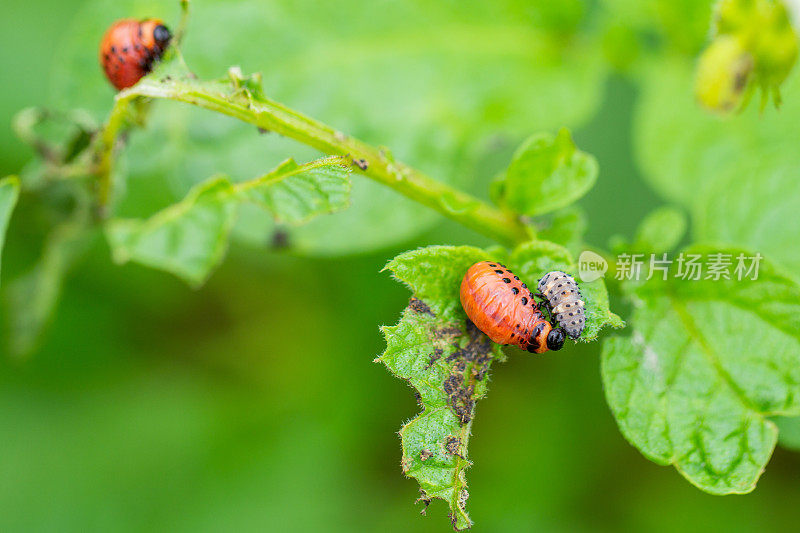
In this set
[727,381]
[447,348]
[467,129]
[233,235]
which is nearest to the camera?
[447,348]

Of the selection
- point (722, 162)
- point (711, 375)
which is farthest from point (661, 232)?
point (722, 162)

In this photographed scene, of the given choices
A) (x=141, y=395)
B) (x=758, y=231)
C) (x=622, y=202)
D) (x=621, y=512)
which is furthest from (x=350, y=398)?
(x=758, y=231)

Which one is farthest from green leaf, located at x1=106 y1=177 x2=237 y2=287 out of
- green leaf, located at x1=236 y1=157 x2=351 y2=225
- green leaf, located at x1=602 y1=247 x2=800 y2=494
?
green leaf, located at x1=602 y1=247 x2=800 y2=494

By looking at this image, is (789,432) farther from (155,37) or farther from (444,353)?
(155,37)

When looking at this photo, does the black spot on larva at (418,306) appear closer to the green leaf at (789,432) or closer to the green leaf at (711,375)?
the green leaf at (711,375)

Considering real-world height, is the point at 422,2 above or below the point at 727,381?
above

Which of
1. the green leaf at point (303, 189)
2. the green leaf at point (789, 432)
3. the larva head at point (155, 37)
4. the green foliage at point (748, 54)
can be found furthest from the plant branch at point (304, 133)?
the green leaf at point (789, 432)

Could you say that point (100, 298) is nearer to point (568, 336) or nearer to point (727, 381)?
point (568, 336)
